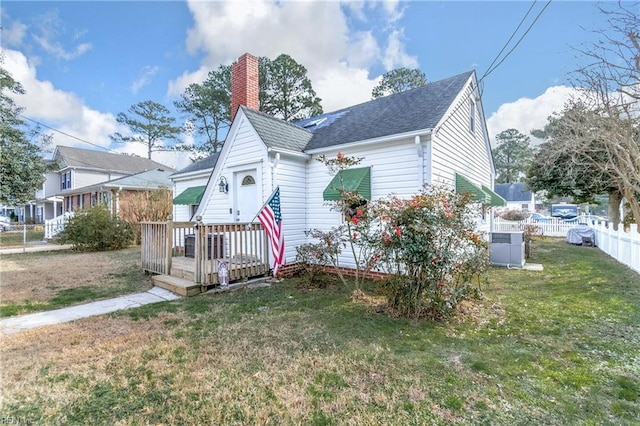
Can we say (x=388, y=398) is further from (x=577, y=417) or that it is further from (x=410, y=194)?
(x=410, y=194)

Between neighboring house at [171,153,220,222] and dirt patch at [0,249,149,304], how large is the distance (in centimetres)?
326

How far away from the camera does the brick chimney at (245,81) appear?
10.7 meters

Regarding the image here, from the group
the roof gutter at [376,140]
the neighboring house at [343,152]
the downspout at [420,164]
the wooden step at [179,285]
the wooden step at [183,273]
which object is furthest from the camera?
the neighboring house at [343,152]

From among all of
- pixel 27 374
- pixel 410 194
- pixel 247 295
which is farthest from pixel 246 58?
pixel 27 374

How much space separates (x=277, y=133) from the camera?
9273 millimetres

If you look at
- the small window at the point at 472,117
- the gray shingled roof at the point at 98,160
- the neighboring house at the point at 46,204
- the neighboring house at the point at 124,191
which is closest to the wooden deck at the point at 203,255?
the small window at the point at 472,117

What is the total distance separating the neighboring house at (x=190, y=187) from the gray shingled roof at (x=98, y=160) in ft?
64.6

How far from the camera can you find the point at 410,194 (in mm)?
7527

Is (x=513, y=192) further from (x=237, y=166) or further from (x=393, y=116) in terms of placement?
(x=237, y=166)

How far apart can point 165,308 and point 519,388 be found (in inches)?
224

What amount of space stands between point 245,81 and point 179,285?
7.64 meters

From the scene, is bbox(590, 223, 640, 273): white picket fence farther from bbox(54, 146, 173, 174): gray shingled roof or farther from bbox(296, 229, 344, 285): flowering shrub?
bbox(54, 146, 173, 174): gray shingled roof

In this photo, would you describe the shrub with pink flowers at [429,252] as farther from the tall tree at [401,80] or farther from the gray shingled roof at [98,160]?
the gray shingled roof at [98,160]

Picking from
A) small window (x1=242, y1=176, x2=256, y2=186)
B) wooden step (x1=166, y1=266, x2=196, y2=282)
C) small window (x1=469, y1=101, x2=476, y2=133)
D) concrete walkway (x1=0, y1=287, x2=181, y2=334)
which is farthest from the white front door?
small window (x1=469, y1=101, x2=476, y2=133)
